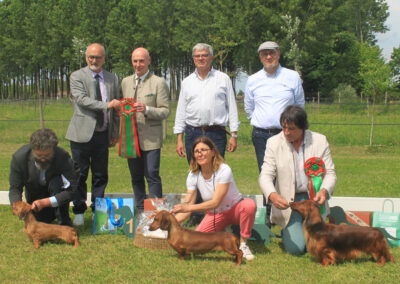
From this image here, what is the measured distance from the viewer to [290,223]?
348 cm

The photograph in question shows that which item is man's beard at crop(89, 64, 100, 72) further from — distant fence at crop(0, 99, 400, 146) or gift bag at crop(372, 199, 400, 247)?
distant fence at crop(0, 99, 400, 146)

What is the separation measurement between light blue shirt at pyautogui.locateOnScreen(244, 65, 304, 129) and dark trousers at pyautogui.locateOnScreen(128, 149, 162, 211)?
1.04m

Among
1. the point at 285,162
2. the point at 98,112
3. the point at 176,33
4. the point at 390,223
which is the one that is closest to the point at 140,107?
the point at 98,112

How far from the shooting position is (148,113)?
13.4ft

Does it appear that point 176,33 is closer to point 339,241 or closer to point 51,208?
point 51,208

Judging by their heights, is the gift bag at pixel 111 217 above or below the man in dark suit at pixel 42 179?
below

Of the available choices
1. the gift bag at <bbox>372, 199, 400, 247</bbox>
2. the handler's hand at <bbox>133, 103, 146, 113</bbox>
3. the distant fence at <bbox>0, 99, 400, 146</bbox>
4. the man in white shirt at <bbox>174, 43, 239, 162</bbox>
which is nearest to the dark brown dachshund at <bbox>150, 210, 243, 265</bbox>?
the man in white shirt at <bbox>174, 43, 239, 162</bbox>

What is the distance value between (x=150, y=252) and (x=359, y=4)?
46.5 m

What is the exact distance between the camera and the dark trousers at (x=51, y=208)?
3678 mm

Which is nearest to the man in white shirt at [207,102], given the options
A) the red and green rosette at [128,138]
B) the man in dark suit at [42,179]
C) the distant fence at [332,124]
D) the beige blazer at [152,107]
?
the beige blazer at [152,107]

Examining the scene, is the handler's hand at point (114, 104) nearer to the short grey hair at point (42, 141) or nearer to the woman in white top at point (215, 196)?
the short grey hair at point (42, 141)

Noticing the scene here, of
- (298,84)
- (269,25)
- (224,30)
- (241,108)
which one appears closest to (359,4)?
(269,25)

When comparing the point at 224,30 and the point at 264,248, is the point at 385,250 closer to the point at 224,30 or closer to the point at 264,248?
the point at 264,248

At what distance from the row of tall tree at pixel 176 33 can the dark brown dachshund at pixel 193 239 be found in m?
→ 24.2
